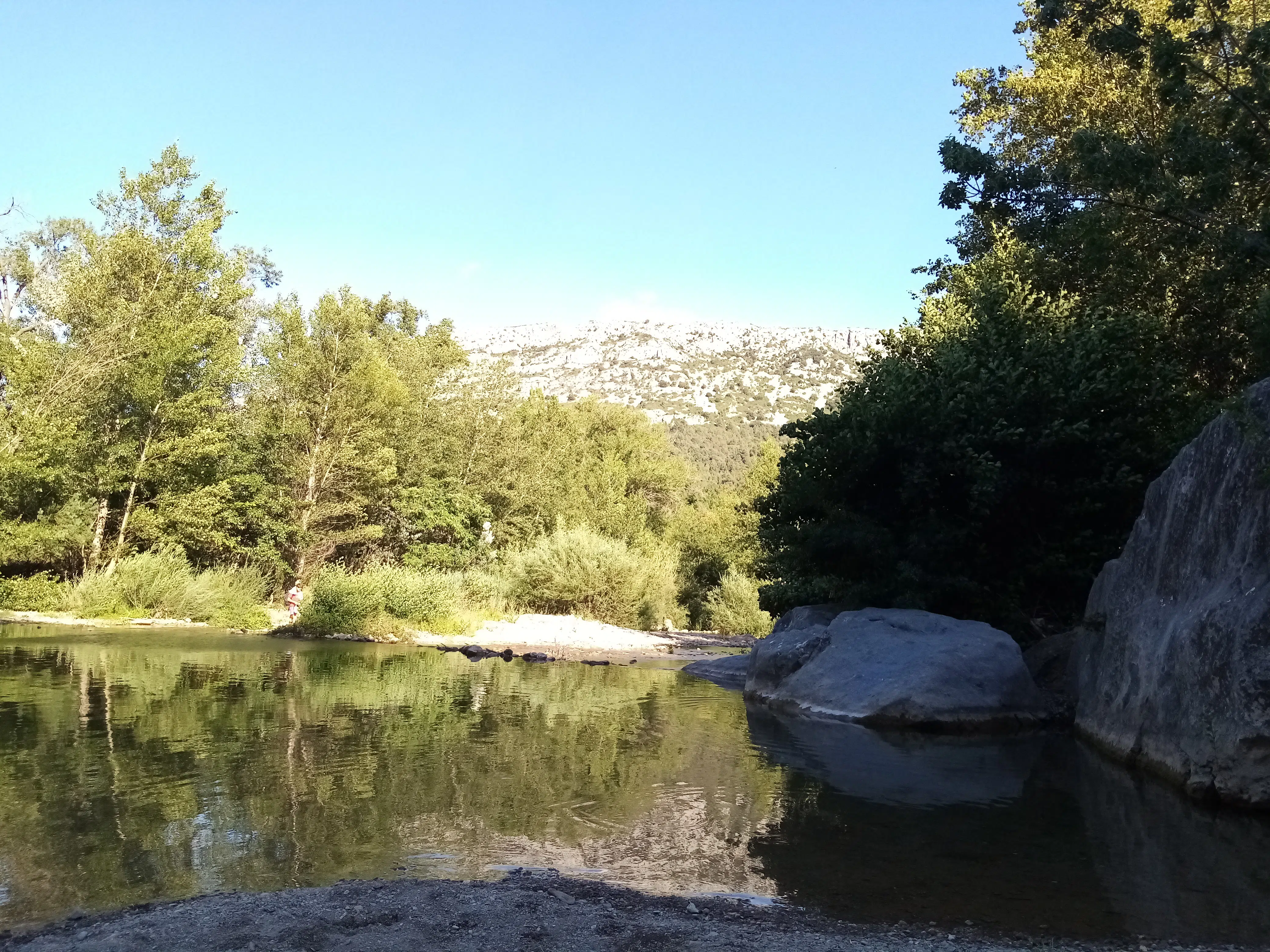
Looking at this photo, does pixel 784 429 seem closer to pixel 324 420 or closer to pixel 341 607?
pixel 341 607

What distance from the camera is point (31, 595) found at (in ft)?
84.3

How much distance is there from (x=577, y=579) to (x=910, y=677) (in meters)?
18.1

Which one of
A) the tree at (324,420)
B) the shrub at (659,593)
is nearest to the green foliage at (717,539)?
the shrub at (659,593)

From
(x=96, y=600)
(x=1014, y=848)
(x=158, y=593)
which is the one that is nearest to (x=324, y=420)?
(x=158, y=593)

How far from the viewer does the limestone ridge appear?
130875mm

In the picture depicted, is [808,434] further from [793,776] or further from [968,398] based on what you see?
[793,776]

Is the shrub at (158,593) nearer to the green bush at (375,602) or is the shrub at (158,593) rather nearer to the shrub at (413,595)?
the green bush at (375,602)

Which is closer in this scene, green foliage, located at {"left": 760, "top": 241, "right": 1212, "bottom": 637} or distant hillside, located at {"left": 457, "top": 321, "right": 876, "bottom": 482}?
green foliage, located at {"left": 760, "top": 241, "right": 1212, "bottom": 637}

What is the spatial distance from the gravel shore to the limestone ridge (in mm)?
111865

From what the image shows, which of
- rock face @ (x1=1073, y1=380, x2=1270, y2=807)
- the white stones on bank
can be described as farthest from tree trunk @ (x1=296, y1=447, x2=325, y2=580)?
rock face @ (x1=1073, y1=380, x2=1270, y2=807)

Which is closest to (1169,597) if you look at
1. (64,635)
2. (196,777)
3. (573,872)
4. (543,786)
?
(543,786)

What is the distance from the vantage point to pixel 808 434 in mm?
19062

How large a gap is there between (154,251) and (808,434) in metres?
21.8

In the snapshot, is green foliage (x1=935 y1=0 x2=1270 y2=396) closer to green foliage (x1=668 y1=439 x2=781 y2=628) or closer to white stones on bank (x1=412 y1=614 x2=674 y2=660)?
white stones on bank (x1=412 y1=614 x2=674 y2=660)
